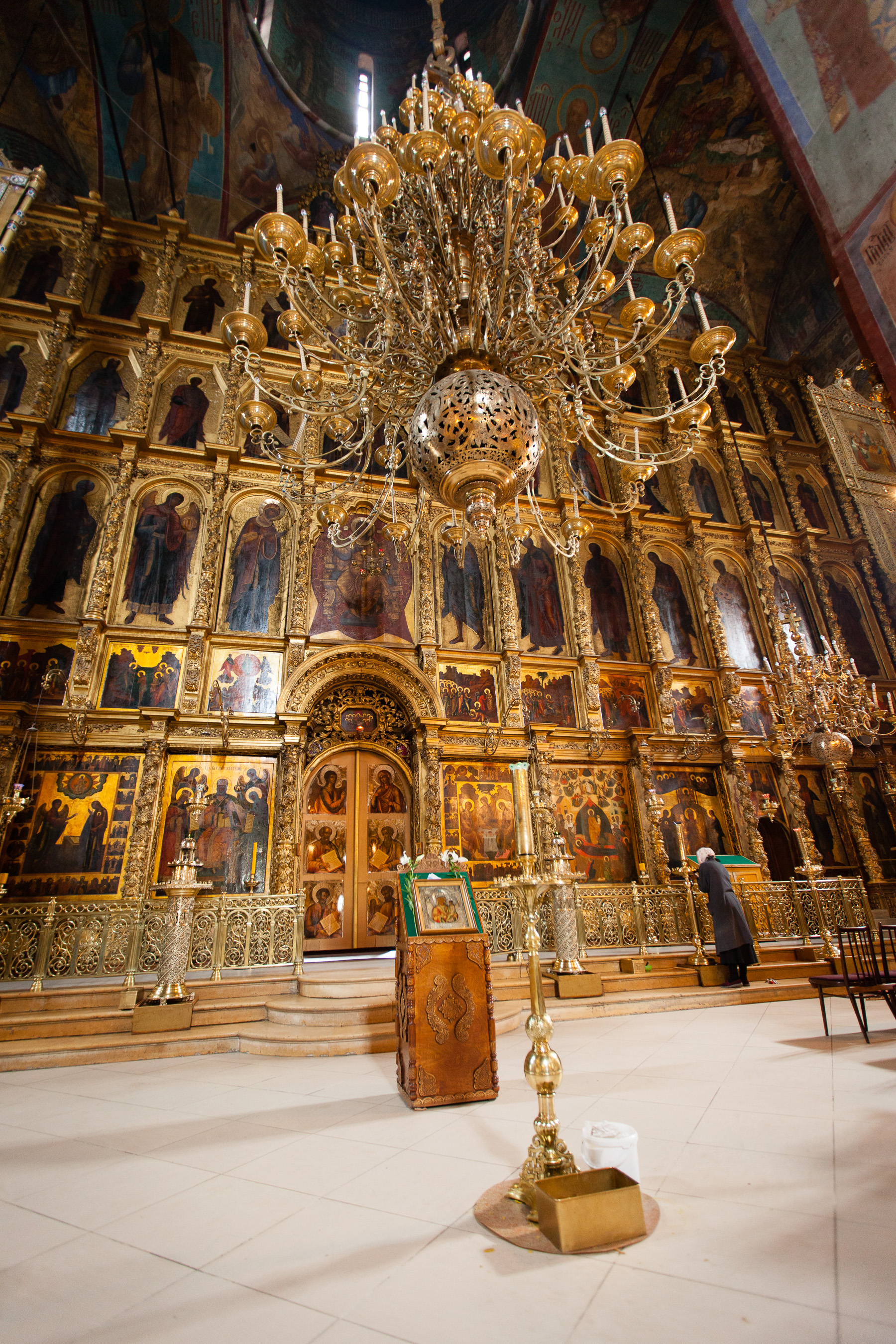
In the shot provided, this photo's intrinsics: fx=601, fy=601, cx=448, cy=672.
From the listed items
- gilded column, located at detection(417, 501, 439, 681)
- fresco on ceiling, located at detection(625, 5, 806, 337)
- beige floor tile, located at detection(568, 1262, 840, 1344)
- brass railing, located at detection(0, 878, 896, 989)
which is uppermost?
fresco on ceiling, located at detection(625, 5, 806, 337)

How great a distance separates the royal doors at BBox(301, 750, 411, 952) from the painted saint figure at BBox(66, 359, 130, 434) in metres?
6.93

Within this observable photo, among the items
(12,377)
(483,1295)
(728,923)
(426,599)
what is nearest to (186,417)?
(12,377)

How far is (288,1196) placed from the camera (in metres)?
2.21

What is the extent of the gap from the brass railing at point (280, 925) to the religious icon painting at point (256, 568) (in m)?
4.30

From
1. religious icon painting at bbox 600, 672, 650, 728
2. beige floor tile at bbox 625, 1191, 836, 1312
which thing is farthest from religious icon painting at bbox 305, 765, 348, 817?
beige floor tile at bbox 625, 1191, 836, 1312

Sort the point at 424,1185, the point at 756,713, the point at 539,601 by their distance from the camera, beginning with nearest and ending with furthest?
the point at 424,1185
the point at 539,601
the point at 756,713

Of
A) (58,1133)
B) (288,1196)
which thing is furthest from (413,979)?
(58,1133)

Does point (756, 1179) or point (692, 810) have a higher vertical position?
point (692, 810)

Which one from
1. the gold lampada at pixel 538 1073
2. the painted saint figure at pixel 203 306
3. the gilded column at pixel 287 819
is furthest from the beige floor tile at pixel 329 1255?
the painted saint figure at pixel 203 306

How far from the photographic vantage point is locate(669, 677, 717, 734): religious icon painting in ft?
36.7

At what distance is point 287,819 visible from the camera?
8492mm

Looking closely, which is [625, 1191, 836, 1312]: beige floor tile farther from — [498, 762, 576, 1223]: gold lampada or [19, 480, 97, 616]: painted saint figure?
[19, 480, 97, 616]: painted saint figure

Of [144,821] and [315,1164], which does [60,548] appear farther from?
[315,1164]

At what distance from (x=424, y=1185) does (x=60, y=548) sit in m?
9.89
